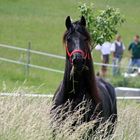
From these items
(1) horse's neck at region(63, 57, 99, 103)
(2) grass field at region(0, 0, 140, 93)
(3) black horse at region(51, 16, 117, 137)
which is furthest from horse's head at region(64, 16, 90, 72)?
(2) grass field at region(0, 0, 140, 93)

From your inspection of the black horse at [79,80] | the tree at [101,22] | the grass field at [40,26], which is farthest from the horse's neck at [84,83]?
the grass field at [40,26]

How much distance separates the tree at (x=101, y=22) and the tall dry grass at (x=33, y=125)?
3252 mm

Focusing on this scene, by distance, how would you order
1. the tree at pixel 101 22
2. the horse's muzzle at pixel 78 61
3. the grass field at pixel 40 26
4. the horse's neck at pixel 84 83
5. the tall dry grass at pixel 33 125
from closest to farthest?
the tall dry grass at pixel 33 125 < the horse's muzzle at pixel 78 61 < the horse's neck at pixel 84 83 < the tree at pixel 101 22 < the grass field at pixel 40 26

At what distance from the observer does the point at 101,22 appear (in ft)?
49.1

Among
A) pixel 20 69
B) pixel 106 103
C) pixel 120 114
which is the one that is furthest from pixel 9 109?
pixel 20 69

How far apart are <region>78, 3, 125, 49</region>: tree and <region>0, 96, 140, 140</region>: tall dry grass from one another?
3252mm

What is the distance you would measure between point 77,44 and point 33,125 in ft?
5.17

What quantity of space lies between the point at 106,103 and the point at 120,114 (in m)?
0.92

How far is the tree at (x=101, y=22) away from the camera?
1470 centimetres

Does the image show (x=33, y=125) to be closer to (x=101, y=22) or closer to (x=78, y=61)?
(x=78, y=61)

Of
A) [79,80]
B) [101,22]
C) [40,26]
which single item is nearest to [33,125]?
[79,80]

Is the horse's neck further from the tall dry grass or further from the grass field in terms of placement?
the grass field

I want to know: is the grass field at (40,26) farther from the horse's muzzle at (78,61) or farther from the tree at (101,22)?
the horse's muzzle at (78,61)

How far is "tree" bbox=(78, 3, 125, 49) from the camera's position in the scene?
14.7 m
